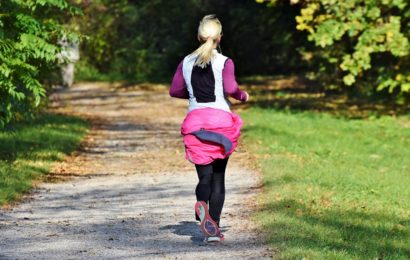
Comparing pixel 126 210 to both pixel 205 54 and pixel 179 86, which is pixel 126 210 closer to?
pixel 179 86

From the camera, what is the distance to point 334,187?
39.3 feet

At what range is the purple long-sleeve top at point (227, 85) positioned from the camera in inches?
328

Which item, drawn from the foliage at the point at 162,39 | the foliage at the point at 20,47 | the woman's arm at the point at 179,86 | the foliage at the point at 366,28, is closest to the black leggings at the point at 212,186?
the woman's arm at the point at 179,86

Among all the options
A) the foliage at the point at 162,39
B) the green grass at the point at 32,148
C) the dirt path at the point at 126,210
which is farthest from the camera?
the foliage at the point at 162,39

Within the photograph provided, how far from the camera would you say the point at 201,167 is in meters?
8.47

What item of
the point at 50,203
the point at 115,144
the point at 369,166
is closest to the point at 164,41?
the point at 115,144

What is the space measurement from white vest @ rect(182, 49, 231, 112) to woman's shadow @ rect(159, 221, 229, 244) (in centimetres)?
124

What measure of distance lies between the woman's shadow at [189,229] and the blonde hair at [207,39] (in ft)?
5.37

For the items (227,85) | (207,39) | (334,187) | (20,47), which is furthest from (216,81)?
(20,47)

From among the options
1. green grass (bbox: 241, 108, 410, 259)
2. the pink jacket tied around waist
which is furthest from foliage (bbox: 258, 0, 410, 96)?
the pink jacket tied around waist

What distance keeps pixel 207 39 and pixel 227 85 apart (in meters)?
0.44

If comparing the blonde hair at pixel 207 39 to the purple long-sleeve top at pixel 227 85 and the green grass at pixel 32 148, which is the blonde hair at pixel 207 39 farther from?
the green grass at pixel 32 148

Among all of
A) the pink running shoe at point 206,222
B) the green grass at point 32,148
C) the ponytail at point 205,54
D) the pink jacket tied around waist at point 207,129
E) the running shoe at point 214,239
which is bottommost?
the green grass at point 32,148

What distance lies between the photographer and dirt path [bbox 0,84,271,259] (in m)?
8.27
